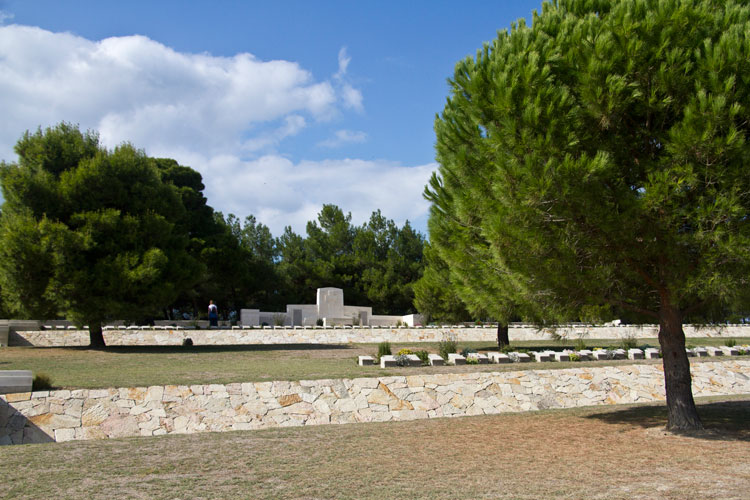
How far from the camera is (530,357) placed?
1419cm

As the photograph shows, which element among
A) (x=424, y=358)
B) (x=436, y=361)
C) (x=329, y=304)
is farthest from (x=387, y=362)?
(x=329, y=304)

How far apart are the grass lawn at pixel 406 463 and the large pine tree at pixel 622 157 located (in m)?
1.61

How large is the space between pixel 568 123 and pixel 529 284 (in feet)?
7.65

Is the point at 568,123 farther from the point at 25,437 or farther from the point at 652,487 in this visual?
the point at 25,437

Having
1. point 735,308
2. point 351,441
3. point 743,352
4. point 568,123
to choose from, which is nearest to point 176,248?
point 351,441

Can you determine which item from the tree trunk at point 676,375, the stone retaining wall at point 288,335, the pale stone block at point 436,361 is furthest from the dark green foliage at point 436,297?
the tree trunk at point 676,375

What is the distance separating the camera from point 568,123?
7.38 metres

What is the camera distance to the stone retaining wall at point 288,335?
20816 millimetres

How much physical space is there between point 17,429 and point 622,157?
9.79 m

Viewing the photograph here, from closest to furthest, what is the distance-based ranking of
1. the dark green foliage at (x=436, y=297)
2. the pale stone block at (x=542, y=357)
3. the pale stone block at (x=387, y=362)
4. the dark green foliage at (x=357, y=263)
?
the pale stone block at (x=387, y=362)
the pale stone block at (x=542, y=357)
the dark green foliage at (x=436, y=297)
the dark green foliage at (x=357, y=263)

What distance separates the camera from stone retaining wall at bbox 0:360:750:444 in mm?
8094

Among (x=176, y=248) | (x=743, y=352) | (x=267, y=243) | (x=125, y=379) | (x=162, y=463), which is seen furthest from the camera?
(x=267, y=243)

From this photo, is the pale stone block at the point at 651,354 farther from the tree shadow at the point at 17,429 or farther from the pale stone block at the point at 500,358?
the tree shadow at the point at 17,429

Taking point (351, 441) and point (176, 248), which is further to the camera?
point (176, 248)
